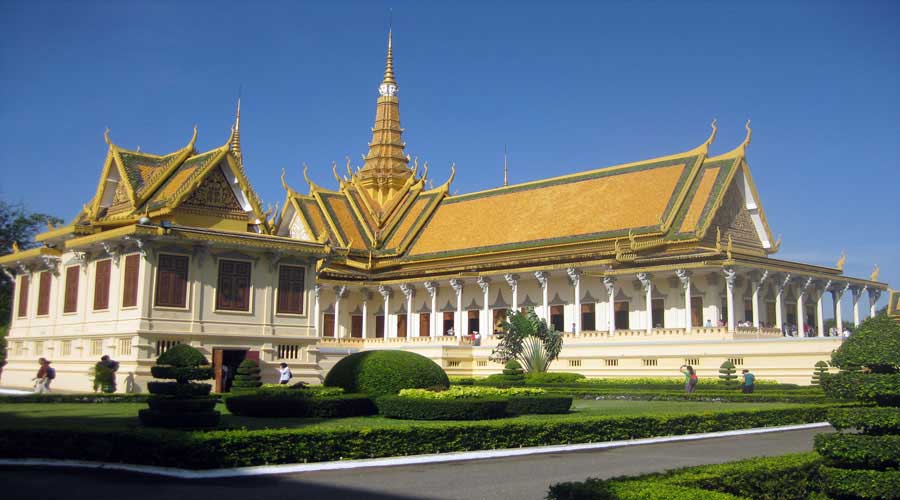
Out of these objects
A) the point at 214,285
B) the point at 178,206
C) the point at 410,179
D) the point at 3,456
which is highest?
the point at 410,179

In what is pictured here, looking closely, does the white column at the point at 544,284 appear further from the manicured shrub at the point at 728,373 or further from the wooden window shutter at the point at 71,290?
the wooden window shutter at the point at 71,290

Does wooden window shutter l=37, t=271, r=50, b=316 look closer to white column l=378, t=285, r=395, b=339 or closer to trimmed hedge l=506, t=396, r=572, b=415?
trimmed hedge l=506, t=396, r=572, b=415

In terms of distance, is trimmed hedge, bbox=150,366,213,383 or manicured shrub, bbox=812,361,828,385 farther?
manicured shrub, bbox=812,361,828,385

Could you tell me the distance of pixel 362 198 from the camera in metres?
60.2

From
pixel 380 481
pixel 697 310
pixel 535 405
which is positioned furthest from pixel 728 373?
pixel 380 481

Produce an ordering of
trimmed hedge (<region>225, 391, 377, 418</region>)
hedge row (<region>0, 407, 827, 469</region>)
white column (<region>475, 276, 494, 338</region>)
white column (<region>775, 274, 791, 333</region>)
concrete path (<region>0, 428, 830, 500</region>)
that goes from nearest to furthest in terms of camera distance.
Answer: concrete path (<region>0, 428, 830, 500</region>), hedge row (<region>0, 407, 827, 469</region>), trimmed hedge (<region>225, 391, 377, 418</region>), white column (<region>775, 274, 791, 333</region>), white column (<region>475, 276, 494, 338</region>)

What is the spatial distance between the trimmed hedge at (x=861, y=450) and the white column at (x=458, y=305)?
1458 inches

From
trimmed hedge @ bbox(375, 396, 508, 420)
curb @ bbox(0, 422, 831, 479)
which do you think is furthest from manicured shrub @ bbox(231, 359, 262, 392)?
curb @ bbox(0, 422, 831, 479)

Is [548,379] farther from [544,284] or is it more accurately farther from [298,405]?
[298,405]

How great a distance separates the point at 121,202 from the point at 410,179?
101 ft

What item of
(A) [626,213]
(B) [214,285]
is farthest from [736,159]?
(B) [214,285]

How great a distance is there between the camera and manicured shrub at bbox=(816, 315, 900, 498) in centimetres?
1039

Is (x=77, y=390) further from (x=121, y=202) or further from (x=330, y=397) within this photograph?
(x=330, y=397)

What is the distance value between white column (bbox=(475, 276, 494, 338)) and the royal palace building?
16cm
